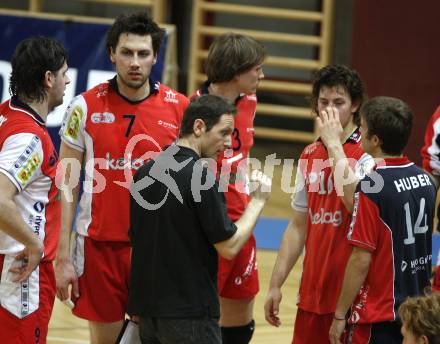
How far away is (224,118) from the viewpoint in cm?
355

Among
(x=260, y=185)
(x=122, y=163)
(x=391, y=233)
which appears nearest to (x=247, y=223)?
(x=260, y=185)

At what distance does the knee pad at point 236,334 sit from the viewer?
4.89 m

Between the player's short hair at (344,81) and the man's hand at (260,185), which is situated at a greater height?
the player's short hair at (344,81)

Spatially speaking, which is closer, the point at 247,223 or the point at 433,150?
the point at 247,223

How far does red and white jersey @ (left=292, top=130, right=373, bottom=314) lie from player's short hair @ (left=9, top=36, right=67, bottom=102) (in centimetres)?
120

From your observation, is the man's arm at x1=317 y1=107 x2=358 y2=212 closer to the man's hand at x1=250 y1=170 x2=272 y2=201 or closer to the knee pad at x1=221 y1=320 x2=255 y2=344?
the man's hand at x1=250 y1=170 x2=272 y2=201

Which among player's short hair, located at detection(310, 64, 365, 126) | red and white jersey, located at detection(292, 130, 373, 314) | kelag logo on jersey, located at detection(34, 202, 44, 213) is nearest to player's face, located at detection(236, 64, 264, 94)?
player's short hair, located at detection(310, 64, 365, 126)

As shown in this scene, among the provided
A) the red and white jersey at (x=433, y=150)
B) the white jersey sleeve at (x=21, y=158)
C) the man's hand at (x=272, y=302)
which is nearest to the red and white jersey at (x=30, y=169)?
the white jersey sleeve at (x=21, y=158)

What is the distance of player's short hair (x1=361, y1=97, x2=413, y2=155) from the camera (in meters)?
3.55

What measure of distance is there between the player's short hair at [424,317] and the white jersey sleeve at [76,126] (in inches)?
74.6

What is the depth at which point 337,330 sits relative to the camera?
367 cm

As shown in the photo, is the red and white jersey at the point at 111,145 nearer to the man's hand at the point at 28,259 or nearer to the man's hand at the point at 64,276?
the man's hand at the point at 64,276

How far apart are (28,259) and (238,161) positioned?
1.57 m

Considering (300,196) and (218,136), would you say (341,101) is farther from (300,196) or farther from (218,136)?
(218,136)
